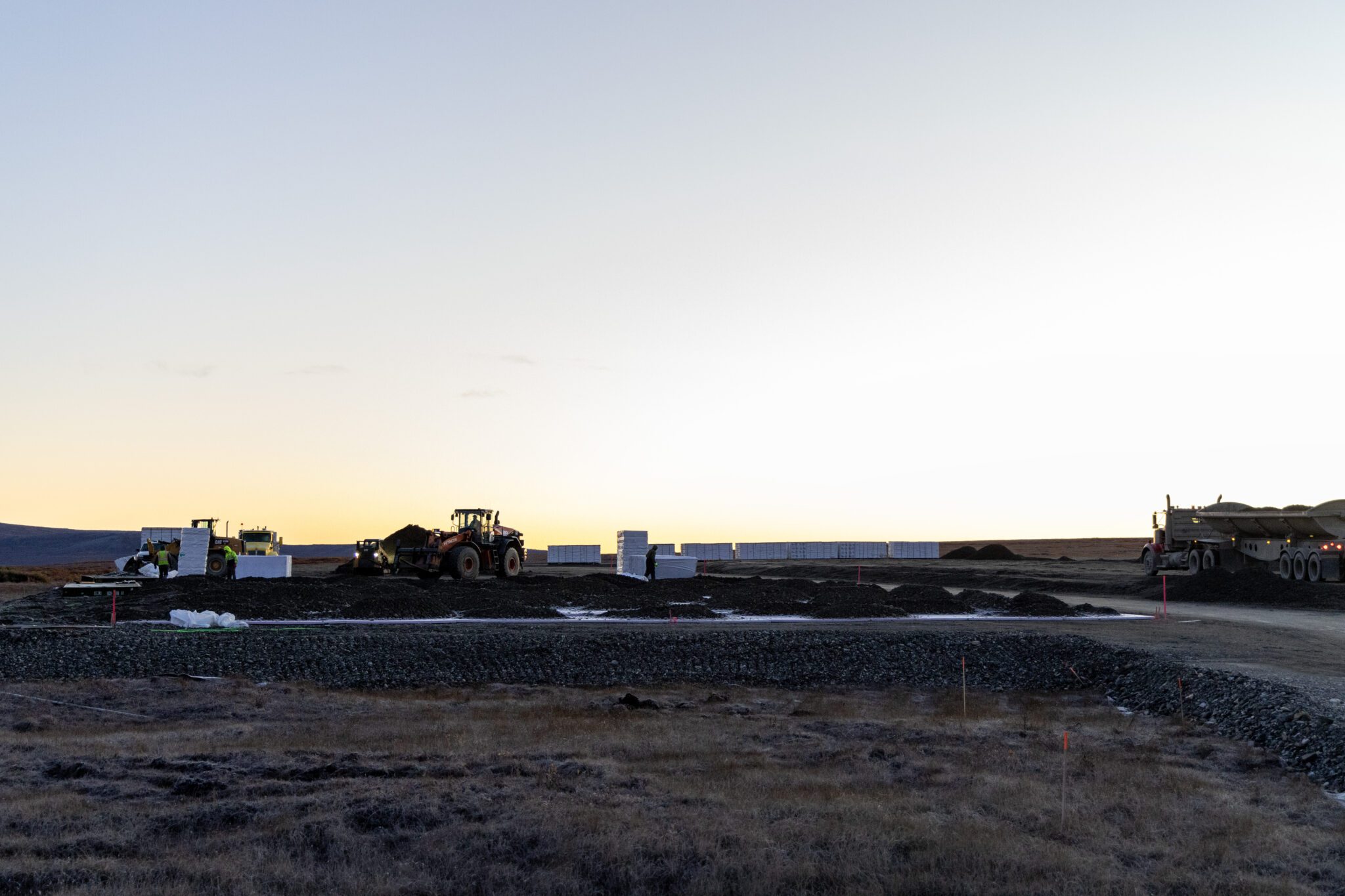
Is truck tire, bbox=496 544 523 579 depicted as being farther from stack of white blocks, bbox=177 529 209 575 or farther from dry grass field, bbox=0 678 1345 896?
dry grass field, bbox=0 678 1345 896

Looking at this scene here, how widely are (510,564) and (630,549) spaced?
26.3 ft

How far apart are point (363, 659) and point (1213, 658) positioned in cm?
1501

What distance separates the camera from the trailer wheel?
42.2 m

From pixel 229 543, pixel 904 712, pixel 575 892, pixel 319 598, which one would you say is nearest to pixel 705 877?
pixel 575 892

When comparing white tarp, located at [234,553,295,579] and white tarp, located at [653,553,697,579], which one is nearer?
white tarp, located at [234,553,295,579]

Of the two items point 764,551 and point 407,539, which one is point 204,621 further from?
point 764,551

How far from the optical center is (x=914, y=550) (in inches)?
3693

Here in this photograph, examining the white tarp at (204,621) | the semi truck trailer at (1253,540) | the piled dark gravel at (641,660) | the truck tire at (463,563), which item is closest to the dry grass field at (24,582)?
the truck tire at (463,563)

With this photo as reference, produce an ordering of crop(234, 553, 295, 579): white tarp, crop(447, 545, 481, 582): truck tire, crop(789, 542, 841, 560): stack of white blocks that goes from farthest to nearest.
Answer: crop(789, 542, 841, 560): stack of white blocks < crop(234, 553, 295, 579): white tarp < crop(447, 545, 481, 582): truck tire

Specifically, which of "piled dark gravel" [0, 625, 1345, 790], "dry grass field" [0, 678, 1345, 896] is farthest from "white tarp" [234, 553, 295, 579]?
"dry grass field" [0, 678, 1345, 896]

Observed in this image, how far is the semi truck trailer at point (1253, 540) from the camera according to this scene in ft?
123

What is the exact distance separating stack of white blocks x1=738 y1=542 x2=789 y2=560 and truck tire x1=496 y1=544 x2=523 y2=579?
50284 mm

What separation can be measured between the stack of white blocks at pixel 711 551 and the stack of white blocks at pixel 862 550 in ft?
32.3

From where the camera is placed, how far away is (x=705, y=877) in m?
7.69
